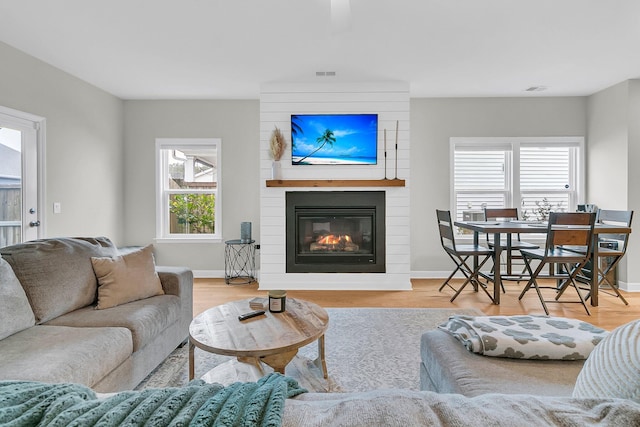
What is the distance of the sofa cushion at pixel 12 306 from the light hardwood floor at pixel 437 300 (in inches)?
65.5

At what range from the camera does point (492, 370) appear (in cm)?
132

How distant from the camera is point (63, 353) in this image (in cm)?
159

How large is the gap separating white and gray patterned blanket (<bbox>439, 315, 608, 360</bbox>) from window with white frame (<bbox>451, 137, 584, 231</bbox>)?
3566mm

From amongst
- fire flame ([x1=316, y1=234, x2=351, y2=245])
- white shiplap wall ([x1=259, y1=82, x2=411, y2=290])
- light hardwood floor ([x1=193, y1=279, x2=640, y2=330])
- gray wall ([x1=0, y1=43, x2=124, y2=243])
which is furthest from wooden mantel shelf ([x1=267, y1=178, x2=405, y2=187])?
gray wall ([x1=0, y1=43, x2=124, y2=243])

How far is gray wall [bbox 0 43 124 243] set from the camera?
133 inches

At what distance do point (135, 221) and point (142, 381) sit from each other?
11.3 ft

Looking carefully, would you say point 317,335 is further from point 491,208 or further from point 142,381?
point 491,208

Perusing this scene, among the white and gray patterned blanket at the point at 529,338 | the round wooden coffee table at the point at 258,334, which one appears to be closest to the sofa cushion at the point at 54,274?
the round wooden coffee table at the point at 258,334

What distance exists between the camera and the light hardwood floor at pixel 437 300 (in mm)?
3469

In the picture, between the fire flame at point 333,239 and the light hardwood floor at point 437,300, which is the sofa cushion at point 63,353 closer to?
the light hardwood floor at point 437,300

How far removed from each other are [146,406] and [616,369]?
99 cm

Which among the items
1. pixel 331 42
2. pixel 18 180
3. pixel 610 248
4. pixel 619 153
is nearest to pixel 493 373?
pixel 331 42

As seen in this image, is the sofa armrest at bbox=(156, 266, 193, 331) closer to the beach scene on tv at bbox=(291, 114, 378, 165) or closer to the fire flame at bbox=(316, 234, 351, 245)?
the fire flame at bbox=(316, 234, 351, 245)

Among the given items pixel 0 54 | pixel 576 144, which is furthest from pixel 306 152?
pixel 576 144
